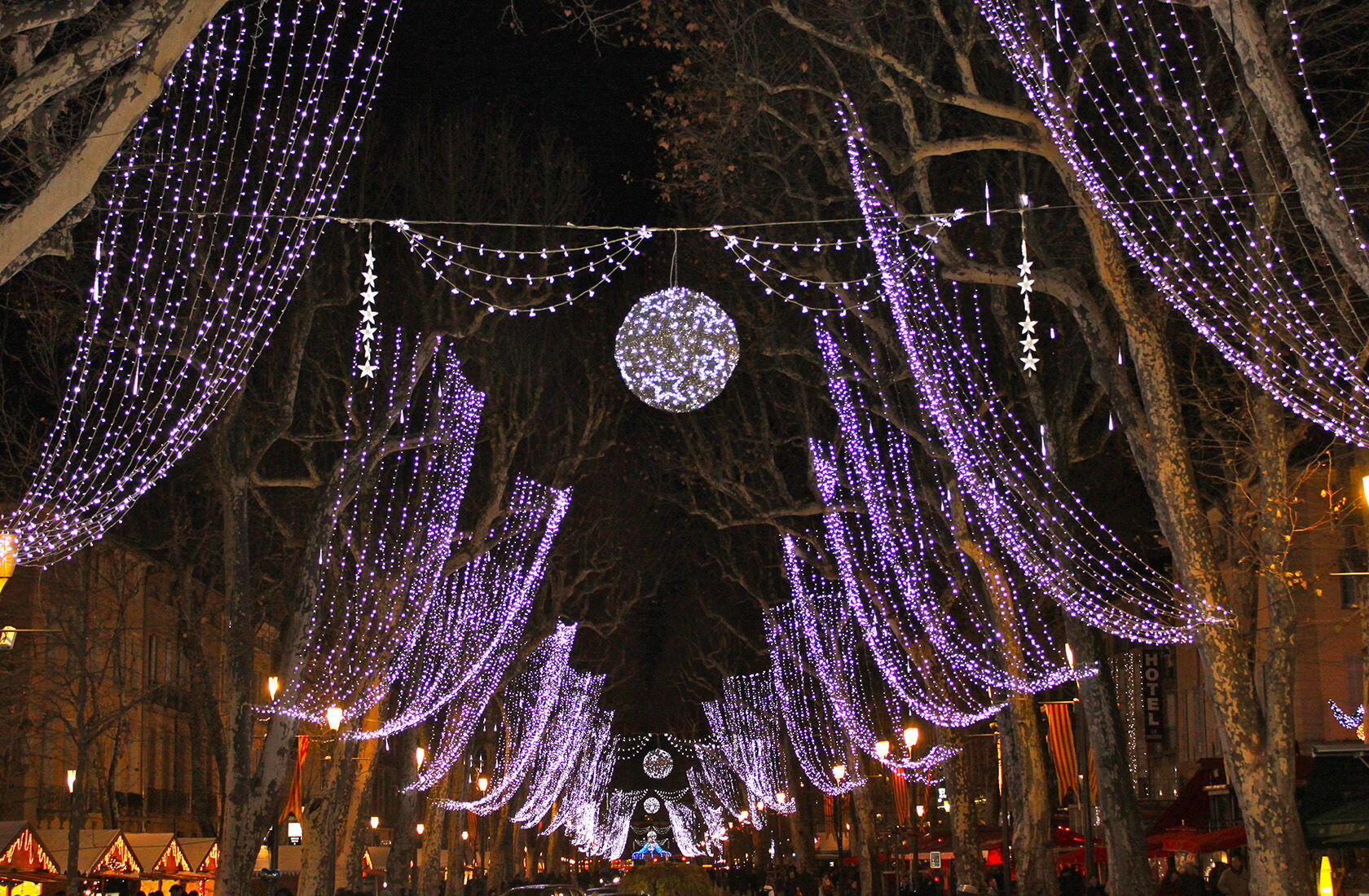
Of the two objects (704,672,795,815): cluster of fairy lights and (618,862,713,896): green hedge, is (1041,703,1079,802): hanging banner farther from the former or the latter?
(704,672,795,815): cluster of fairy lights

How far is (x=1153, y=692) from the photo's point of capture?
3472 centimetres

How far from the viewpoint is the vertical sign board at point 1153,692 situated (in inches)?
1356

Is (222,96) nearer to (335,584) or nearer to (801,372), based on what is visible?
(335,584)

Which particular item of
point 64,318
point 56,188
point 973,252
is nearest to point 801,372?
point 973,252

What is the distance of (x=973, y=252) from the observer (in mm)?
20672

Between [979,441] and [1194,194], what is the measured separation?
4830 mm

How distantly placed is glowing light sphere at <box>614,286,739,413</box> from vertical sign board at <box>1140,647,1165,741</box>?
21553mm

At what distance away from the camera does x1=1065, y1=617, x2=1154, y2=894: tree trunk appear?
1772 centimetres

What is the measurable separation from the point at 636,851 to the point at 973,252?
5441 inches

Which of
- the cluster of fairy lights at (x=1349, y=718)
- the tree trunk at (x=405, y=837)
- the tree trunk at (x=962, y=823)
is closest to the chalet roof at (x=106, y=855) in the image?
the tree trunk at (x=405, y=837)

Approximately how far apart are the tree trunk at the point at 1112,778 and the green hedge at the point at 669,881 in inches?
577

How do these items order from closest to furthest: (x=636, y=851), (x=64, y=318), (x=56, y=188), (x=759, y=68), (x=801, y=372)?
(x=56, y=188) < (x=759, y=68) < (x=64, y=318) < (x=801, y=372) < (x=636, y=851)

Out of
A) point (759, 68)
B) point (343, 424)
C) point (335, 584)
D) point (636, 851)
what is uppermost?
point (759, 68)

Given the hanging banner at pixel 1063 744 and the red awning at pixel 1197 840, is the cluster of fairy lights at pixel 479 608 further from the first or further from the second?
the red awning at pixel 1197 840
